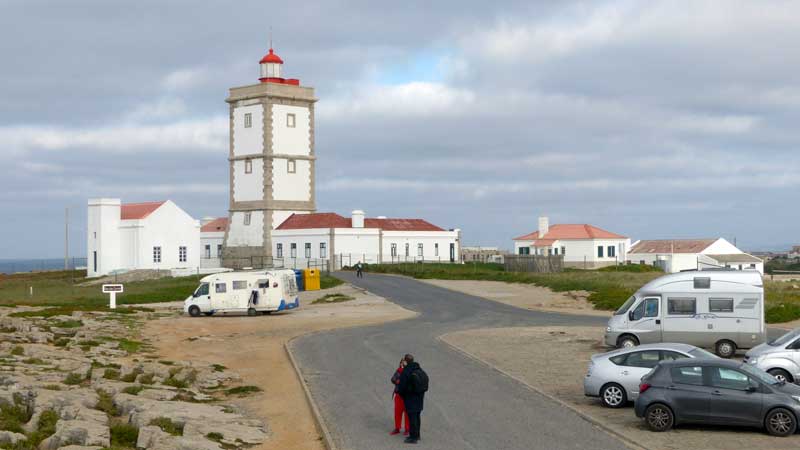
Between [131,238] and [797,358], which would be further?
[131,238]

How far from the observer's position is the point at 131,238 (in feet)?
245

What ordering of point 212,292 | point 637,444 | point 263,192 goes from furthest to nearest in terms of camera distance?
point 263,192 < point 212,292 < point 637,444

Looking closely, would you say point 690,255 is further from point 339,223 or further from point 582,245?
point 339,223

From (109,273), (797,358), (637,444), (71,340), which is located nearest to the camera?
(637,444)

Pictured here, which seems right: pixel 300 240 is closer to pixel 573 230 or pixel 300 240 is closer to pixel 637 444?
pixel 573 230

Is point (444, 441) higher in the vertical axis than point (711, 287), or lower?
lower

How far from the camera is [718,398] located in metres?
18.6

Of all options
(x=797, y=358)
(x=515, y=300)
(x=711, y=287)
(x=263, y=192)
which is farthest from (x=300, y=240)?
(x=797, y=358)

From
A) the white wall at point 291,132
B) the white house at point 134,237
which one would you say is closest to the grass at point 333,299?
the white house at point 134,237

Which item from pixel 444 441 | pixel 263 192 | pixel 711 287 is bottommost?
pixel 444 441

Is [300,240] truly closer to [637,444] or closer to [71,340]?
[71,340]

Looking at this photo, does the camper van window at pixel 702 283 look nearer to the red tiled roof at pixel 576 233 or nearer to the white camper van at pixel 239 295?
the white camper van at pixel 239 295

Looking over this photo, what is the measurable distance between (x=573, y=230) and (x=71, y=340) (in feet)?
212

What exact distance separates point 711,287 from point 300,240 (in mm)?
51555
